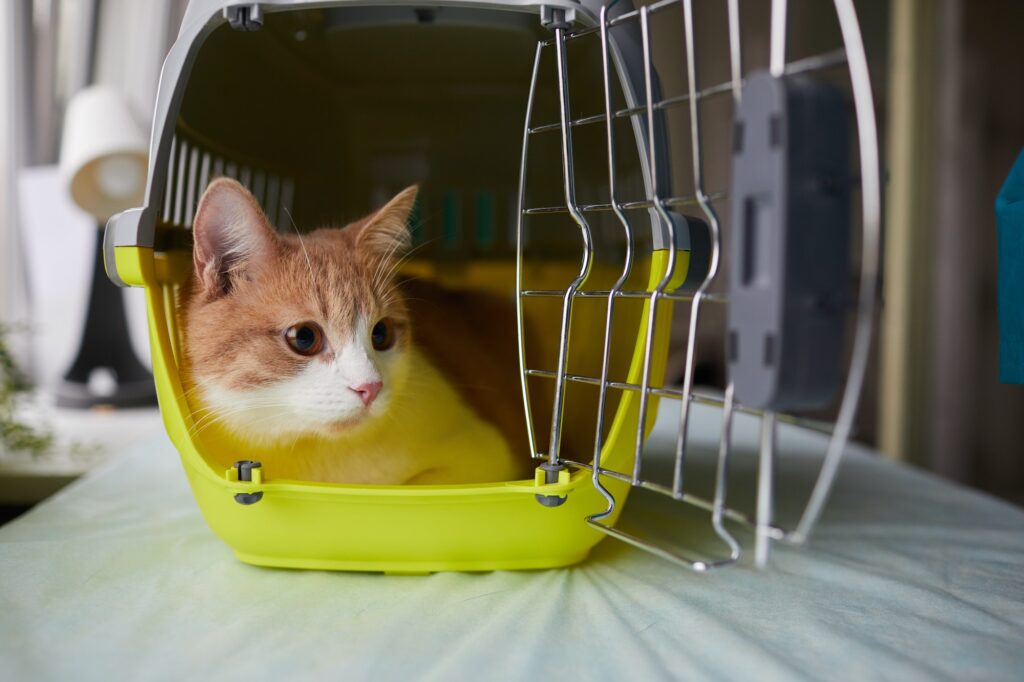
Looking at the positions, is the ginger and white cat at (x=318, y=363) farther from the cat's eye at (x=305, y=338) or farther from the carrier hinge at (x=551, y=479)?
the carrier hinge at (x=551, y=479)

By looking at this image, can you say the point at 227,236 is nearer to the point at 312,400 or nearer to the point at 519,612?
the point at 312,400

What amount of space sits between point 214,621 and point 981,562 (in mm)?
951

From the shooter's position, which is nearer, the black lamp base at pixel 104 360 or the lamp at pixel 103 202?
the lamp at pixel 103 202

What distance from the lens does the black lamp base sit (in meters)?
1.96

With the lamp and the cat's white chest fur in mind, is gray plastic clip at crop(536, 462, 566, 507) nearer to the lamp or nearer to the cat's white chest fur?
the cat's white chest fur

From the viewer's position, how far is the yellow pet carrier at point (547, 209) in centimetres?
59

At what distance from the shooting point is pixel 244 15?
0.92 m

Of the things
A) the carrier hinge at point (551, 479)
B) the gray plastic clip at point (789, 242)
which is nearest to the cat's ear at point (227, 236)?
the carrier hinge at point (551, 479)

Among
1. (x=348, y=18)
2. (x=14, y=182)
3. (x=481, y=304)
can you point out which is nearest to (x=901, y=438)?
(x=481, y=304)

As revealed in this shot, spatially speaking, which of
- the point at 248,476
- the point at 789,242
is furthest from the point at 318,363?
the point at 789,242

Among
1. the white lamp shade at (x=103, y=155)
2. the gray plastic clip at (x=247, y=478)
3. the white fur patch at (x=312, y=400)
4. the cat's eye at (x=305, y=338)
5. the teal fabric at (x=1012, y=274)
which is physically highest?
the white lamp shade at (x=103, y=155)

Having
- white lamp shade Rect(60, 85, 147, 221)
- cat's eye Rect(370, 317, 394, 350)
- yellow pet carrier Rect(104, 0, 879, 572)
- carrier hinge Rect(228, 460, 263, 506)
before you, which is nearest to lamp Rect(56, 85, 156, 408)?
white lamp shade Rect(60, 85, 147, 221)

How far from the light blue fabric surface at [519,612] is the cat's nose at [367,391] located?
0.70 feet

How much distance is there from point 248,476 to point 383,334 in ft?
0.84
